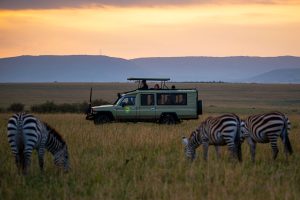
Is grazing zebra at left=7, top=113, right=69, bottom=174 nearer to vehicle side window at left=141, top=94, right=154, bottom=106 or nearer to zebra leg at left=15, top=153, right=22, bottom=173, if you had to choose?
zebra leg at left=15, top=153, right=22, bottom=173

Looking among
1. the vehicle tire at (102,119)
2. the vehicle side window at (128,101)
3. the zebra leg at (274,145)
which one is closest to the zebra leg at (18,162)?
the zebra leg at (274,145)

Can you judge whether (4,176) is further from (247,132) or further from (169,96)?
(169,96)

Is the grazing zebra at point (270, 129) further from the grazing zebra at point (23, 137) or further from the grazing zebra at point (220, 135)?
the grazing zebra at point (23, 137)

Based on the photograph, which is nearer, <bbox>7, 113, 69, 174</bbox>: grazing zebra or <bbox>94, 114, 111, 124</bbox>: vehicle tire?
<bbox>7, 113, 69, 174</bbox>: grazing zebra

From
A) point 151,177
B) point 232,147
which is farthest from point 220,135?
point 151,177

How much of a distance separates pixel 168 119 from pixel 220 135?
14.9m

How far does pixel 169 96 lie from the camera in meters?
30.3

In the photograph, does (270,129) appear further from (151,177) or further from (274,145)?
(151,177)

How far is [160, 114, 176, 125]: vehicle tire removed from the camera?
2990 centimetres

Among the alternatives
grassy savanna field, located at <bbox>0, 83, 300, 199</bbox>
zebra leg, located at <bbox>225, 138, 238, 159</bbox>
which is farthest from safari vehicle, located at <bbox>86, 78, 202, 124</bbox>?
zebra leg, located at <bbox>225, 138, 238, 159</bbox>

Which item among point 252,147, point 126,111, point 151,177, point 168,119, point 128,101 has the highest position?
point 128,101

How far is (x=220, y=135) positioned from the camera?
1513 cm

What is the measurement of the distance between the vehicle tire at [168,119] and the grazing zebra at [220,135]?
13.9m

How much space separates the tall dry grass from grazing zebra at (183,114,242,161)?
0.40m
